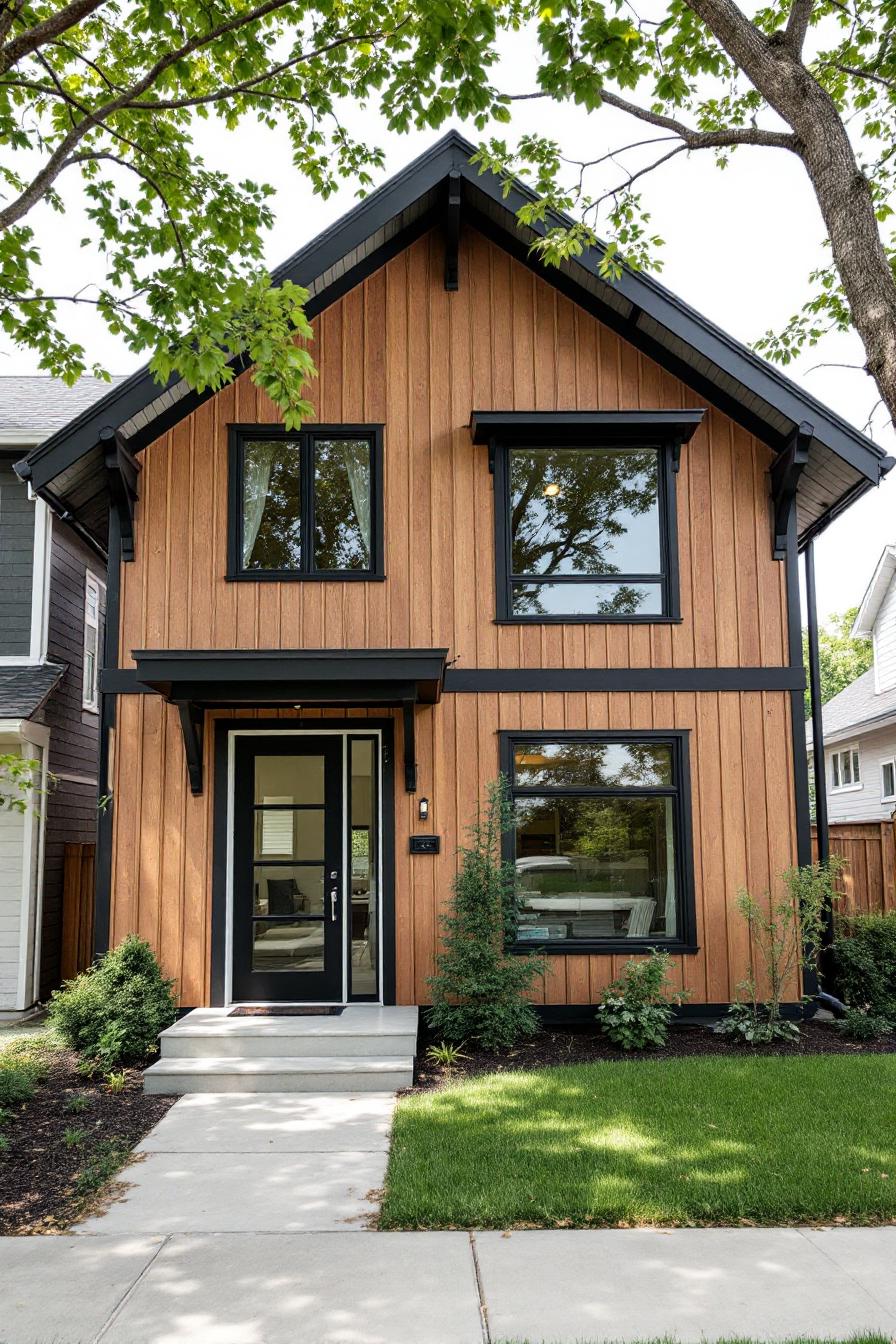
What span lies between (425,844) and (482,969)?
1204 mm

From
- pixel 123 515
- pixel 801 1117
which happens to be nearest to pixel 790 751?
pixel 801 1117

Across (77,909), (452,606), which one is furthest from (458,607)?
(77,909)

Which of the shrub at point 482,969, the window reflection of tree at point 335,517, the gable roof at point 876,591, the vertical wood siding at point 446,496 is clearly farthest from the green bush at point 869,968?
the gable roof at point 876,591

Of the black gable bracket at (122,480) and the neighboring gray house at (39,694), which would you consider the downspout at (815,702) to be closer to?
the black gable bracket at (122,480)

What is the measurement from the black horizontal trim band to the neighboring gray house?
2327 mm

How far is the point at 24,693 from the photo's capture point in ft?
32.0

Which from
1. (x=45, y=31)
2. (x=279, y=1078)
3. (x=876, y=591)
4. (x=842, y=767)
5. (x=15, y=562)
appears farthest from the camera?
(x=842, y=767)

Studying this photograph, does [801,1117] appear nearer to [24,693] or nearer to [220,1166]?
[220,1166]

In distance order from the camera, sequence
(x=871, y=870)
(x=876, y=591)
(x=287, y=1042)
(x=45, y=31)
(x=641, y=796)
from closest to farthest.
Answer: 1. (x=45, y=31)
2. (x=287, y=1042)
3. (x=641, y=796)
4. (x=871, y=870)
5. (x=876, y=591)

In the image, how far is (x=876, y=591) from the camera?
19.4m

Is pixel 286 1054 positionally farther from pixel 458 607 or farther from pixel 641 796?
pixel 458 607

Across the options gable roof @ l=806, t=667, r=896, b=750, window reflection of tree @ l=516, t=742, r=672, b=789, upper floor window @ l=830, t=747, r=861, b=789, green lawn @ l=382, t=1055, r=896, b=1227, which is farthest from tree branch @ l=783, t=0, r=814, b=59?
Answer: upper floor window @ l=830, t=747, r=861, b=789

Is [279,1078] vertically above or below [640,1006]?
below

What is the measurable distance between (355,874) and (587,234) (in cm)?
543
